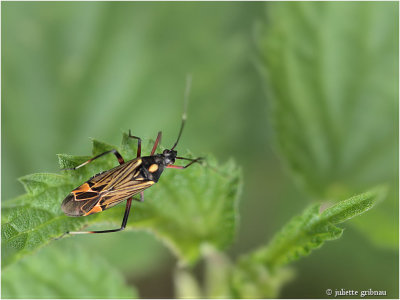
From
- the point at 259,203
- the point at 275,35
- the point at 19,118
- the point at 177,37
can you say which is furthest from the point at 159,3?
the point at 259,203

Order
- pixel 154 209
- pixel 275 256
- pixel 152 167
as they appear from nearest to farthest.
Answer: pixel 275 256
pixel 154 209
pixel 152 167

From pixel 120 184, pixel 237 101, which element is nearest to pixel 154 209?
pixel 120 184

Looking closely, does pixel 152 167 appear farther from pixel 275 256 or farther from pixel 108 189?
pixel 275 256

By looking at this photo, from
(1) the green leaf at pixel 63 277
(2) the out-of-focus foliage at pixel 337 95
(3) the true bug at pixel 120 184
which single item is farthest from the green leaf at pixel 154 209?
(2) the out-of-focus foliage at pixel 337 95

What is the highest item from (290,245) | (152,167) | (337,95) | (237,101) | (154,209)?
(237,101)

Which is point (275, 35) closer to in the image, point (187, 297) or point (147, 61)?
point (147, 61)

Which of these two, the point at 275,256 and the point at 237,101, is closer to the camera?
the point at 275,256

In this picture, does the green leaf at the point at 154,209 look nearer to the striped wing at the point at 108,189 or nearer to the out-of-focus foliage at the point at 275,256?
the striped wing at the point at 108,189
